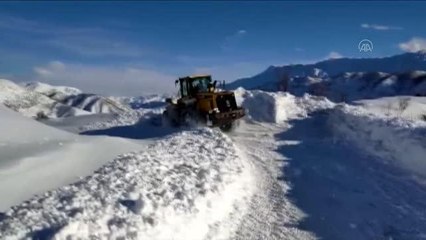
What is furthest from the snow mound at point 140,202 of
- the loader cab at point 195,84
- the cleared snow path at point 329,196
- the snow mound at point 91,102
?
the snow mound at point 91,102

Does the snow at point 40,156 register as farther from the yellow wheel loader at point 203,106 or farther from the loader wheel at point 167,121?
the loader wheel at point 167,121

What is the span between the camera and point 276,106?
31.9m

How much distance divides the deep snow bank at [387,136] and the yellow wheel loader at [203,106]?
536cm

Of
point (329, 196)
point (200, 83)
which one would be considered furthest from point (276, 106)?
point (329, 196)

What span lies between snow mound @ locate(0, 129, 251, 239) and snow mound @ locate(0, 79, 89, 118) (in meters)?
118

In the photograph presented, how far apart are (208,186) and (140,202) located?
2.79 meters

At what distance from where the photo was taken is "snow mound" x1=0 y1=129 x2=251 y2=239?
29.1ft

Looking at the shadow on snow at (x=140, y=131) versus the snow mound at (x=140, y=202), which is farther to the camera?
the shadow on snow at (x=140, y=131)

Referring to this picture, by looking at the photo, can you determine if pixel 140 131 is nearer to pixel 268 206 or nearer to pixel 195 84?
pixel 195 84

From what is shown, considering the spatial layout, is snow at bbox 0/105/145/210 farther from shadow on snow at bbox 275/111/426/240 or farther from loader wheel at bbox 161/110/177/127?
loader wheel at bbox 161/110/177/127

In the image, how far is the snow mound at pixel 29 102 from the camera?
130 meters

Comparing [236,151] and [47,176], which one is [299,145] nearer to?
[236,151]

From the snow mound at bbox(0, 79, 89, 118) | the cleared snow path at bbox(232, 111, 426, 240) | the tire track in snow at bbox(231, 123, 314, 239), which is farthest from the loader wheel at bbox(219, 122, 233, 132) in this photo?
the snow mound at bbox(0, 79, 89, 118)

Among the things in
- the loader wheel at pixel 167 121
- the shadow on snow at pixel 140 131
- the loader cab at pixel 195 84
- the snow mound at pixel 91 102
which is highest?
the loader cab at pixel 195 84
